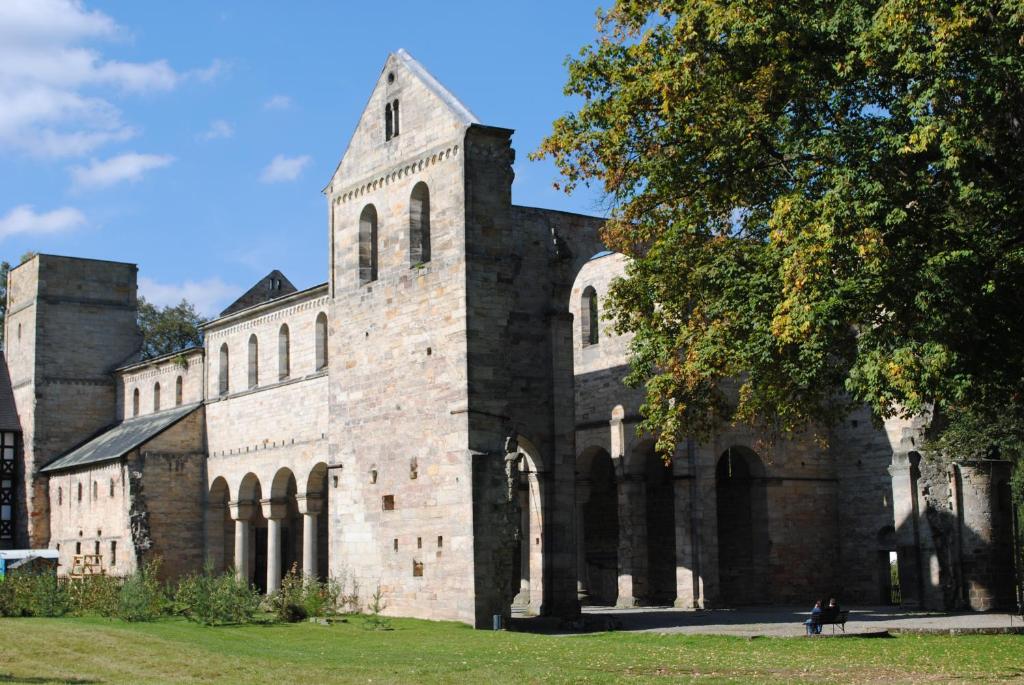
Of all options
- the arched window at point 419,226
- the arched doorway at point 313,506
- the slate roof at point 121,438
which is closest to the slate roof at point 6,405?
the slate roof at point 121,438

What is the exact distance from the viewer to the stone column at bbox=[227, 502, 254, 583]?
44000mm

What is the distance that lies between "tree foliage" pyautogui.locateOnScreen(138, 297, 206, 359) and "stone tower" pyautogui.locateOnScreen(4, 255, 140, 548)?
53.1 ft

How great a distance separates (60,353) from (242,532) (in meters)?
12.8

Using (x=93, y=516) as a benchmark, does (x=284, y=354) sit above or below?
above

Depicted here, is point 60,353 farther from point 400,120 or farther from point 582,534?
point 400,120

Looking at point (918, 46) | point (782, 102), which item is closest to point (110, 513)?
point (782, 102)

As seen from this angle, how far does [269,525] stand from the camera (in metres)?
42.4

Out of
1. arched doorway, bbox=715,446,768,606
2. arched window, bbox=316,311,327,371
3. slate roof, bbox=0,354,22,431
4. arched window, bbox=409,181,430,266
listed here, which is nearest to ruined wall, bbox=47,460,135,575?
slate roof, bbox=0,354,22,431

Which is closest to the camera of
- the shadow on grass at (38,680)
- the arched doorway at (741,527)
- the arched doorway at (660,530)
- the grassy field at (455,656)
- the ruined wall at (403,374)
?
the shadow on grass at (38,680)

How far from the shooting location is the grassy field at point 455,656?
60.5 ft

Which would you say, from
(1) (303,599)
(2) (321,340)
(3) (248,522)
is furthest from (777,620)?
(3) (248,522)

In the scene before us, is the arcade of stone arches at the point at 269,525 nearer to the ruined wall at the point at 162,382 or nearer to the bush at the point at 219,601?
the ruined wall at the point at 162,382

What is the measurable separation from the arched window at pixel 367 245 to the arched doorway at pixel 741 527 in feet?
37.2

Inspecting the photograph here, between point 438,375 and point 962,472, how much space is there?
12.5m
